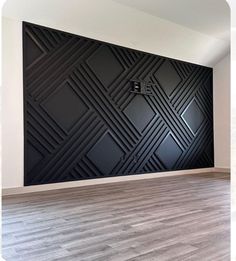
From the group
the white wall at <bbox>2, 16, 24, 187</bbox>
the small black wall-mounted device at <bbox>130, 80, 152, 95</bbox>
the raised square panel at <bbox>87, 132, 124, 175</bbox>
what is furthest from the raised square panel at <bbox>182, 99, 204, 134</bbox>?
the white wall at <bbox>2, 16, 24, 187</bbox>

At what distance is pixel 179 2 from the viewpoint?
5328 millimetres

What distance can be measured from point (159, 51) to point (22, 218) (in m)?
5.10

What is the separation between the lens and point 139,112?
22.1 ft

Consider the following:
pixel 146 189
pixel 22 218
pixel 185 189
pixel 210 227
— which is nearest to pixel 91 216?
pixel 22 218

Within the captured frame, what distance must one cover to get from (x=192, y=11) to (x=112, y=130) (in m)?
2.85

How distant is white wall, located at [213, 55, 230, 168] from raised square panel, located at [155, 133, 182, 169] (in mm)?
1555

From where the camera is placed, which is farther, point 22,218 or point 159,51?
point 159,51

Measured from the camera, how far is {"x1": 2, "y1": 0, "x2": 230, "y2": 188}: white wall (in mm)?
4750

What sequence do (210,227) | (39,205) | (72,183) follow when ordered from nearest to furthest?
(210,227) → (39,205) → (72,183)

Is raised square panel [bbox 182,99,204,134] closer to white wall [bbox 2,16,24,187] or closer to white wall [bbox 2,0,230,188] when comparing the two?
white wall [bbox 2,0,230,188]

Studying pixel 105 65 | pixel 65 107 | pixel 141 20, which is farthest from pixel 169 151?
pixel 141 20

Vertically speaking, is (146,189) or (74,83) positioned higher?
(74,83)

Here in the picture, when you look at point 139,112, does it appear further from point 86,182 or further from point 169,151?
point 86,182

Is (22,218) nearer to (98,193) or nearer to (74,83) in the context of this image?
(98,193)
